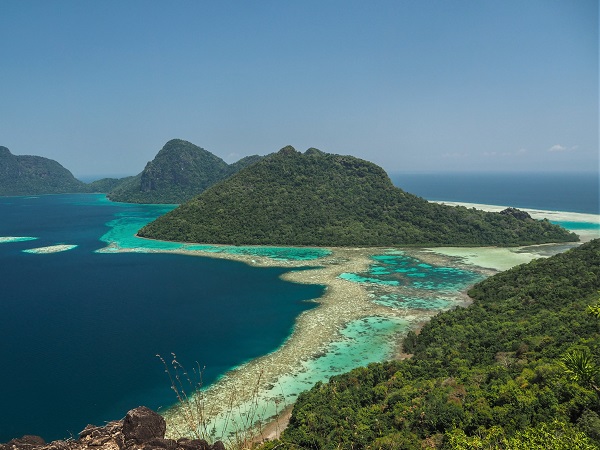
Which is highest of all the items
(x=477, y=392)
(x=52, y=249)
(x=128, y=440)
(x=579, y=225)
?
(x=579, y=225)

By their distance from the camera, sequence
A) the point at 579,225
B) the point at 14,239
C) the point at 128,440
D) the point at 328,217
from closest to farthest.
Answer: the point at 128,440 → the point at 14,239 → the point at 328,217 → the point at 579,225

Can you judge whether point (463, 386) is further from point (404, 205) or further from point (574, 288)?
point (404, 205)

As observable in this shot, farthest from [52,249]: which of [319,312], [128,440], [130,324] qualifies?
[128,440]

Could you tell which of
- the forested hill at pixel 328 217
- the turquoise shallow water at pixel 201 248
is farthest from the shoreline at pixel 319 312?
the forested hill at pixel 328 217

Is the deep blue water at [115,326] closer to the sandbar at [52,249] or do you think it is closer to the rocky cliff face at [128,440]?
the sandbar at [52,249]

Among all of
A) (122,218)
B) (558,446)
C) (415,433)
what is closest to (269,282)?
(415,433)

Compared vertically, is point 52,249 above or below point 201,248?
below

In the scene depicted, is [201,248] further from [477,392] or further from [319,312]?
[477,392]
